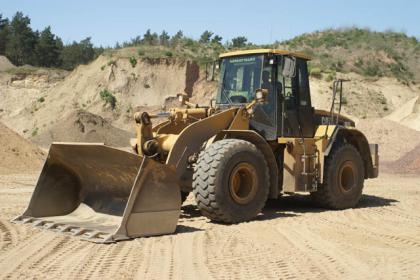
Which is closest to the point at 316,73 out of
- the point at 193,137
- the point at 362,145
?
the point at 362,145

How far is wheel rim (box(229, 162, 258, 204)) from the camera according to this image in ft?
27.3

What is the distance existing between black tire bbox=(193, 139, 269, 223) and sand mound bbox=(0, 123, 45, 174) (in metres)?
11.1

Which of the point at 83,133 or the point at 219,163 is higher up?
the point at 219,163

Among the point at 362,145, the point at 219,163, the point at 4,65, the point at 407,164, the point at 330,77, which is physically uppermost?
the point at 330,77

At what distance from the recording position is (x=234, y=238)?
7.23m

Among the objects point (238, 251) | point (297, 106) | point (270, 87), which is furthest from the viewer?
point (297, 106)

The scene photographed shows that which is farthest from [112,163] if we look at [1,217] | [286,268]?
[286,268]

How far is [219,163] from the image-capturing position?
786 cm

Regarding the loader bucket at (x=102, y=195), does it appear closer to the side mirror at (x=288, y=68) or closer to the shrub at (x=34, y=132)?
the side mirror at (x=288, y=68)

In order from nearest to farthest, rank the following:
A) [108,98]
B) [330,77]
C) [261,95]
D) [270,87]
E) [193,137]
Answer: [193,137] < [261,95] < [270,87] < [108,98] < [330,77]

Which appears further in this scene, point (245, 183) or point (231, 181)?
point (245, 183)

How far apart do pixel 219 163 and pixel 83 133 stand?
25066mm

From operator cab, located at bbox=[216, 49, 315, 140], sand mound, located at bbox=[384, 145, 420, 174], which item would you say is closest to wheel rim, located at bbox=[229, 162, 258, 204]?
operator cab, located at bbox=[216, 49, 315, 140]

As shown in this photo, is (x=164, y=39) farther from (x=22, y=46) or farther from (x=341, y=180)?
(x=341, y=180)
